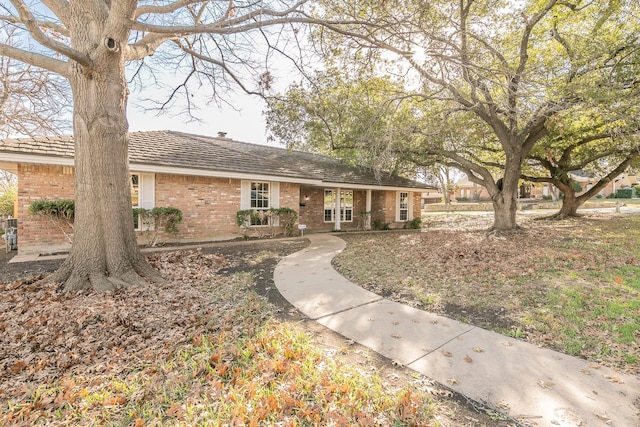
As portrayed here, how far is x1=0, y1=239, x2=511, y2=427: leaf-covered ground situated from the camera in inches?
95.5

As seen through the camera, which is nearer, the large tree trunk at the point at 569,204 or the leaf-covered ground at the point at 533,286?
the leaf-covered ground at the point at 533,286

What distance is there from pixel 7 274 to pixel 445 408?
8973 mm

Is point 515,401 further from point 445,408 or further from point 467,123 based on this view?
point 467,123

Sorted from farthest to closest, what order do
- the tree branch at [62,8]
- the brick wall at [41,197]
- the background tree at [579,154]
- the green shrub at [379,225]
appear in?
1. the green shrub at [379,225]
2. the background tree at [579,154]
3. the brick wall at [41,197]
4. the tree branch at [62,8]

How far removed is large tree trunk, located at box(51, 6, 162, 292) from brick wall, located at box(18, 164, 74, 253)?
204 inches

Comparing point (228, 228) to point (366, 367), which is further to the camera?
point (228, 228)

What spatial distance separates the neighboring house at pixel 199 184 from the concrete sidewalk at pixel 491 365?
8.21m

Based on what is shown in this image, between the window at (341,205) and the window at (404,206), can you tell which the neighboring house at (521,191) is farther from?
the window at (341,205)

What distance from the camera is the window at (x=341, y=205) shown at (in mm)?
18281

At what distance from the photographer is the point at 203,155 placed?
12781 mm

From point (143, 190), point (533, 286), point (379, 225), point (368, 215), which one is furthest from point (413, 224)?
point (143, 190)

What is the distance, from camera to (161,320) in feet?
13.8

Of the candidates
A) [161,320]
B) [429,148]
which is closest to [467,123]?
[429,148]

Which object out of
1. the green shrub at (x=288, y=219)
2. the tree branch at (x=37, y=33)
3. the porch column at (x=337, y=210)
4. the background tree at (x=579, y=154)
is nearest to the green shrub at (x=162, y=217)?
the green shrub at (x=288, y=219)
